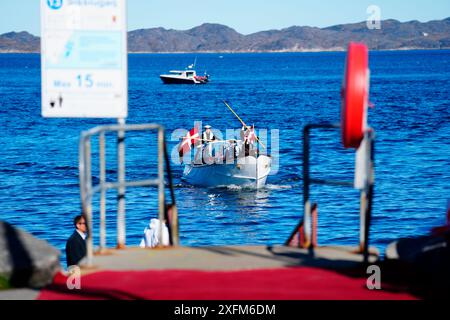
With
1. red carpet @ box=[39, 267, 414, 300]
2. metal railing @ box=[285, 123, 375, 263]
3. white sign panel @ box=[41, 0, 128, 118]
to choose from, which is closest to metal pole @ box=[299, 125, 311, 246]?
metal railing @ box=[285, 123, 375, 263]

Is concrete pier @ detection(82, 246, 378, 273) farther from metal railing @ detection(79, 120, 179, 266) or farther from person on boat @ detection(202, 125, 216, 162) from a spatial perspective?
person on boat @ detection(202, 125, 216, 162)

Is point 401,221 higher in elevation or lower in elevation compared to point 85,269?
lower

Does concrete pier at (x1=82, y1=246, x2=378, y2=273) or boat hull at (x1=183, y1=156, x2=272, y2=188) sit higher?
concrete pier at (x1=82, y1=246, x2=378, y2=273)

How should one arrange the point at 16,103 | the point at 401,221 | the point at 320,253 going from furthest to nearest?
the point at 16,103 < the point at 401,221 < the point at 320,253

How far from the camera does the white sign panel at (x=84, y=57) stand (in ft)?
26.1

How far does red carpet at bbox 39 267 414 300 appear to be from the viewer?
6.96 metres

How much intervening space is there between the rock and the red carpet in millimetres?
130

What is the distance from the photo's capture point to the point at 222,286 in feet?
23.7

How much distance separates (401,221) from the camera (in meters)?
31.0
